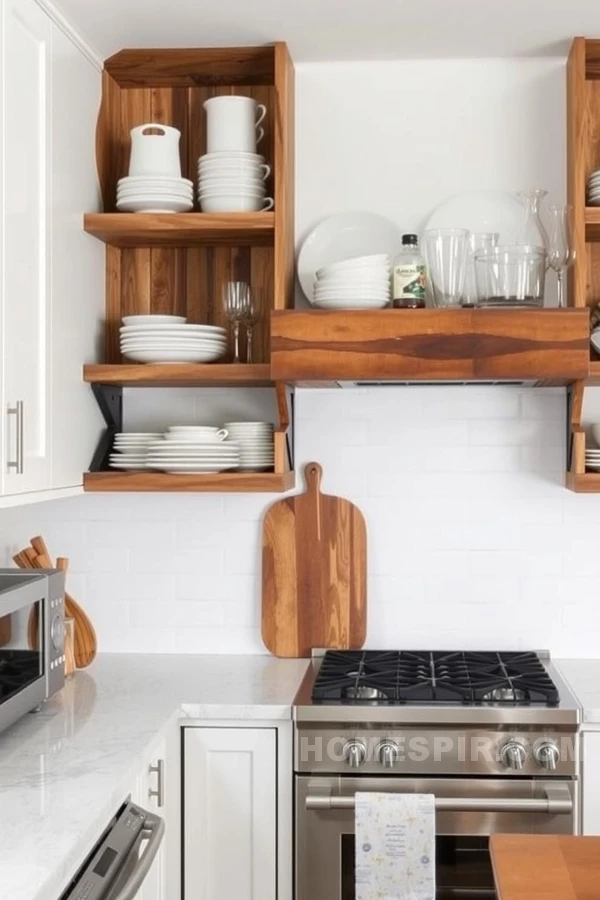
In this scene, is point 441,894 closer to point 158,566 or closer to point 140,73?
point 158,566

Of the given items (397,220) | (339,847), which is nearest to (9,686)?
(339,847)

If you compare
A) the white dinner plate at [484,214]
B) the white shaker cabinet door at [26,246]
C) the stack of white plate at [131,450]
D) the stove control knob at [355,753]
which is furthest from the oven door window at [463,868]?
the white dinner plate at [484,214]

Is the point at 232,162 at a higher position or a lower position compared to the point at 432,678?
higher

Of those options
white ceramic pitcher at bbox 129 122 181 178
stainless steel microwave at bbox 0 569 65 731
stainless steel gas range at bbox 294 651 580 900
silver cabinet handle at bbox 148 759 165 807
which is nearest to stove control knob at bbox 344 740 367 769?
stainless steel gas range at bbox 294 651 580 900

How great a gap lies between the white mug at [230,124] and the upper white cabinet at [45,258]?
0.30 m

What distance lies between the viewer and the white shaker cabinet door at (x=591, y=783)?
8.60ft

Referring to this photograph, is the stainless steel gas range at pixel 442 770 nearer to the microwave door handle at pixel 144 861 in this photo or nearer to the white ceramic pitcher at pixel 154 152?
the microwave door handle at pixel 144 861

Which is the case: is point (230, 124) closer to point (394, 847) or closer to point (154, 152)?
point (154, 152)

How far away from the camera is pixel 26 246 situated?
241cm

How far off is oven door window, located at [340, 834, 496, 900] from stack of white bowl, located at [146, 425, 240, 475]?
3.05 feet

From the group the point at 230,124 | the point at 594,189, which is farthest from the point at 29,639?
the point at 594,189

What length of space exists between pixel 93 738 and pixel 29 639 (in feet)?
0.80

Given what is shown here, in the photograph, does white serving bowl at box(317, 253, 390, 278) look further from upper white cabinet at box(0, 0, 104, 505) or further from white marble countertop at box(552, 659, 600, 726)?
white marble countertop at box(552, 659, 600, 726)

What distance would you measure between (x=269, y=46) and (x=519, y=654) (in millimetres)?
1704
